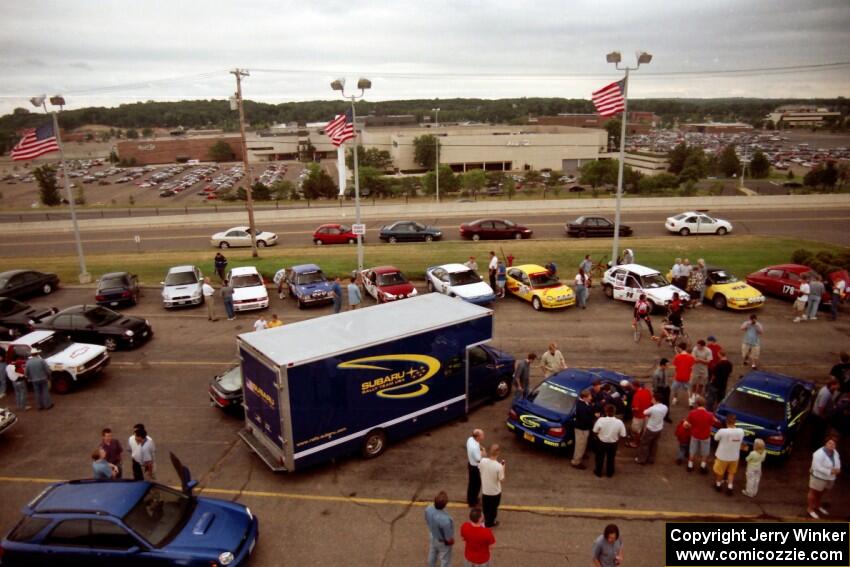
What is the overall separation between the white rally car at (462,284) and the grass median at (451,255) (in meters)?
3.38

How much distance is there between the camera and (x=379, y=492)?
10453mm

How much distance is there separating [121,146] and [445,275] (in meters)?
163

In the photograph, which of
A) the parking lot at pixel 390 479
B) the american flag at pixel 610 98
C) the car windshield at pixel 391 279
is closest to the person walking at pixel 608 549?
the parking lot at pixel 390 479

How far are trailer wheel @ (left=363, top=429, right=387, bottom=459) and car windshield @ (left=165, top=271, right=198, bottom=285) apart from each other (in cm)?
1552

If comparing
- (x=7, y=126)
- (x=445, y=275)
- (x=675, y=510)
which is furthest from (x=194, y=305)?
(x=7, y=126)

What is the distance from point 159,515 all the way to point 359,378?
164 inches

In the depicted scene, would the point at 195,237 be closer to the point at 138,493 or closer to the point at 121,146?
the point at 138,493

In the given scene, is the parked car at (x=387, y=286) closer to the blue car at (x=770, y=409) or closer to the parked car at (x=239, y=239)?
the blue car at (x=770, y=409)

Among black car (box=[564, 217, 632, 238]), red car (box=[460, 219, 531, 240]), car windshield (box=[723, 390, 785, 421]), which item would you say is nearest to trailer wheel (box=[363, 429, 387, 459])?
car windshield (box=[723, 390, 785, 421])

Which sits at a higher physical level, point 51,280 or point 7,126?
point 7,126

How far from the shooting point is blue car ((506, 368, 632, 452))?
11211mm

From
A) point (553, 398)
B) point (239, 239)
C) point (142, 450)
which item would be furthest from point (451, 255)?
point (142, 450)

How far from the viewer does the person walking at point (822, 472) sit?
9.06m

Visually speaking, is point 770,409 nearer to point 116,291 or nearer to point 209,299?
point 209,299
